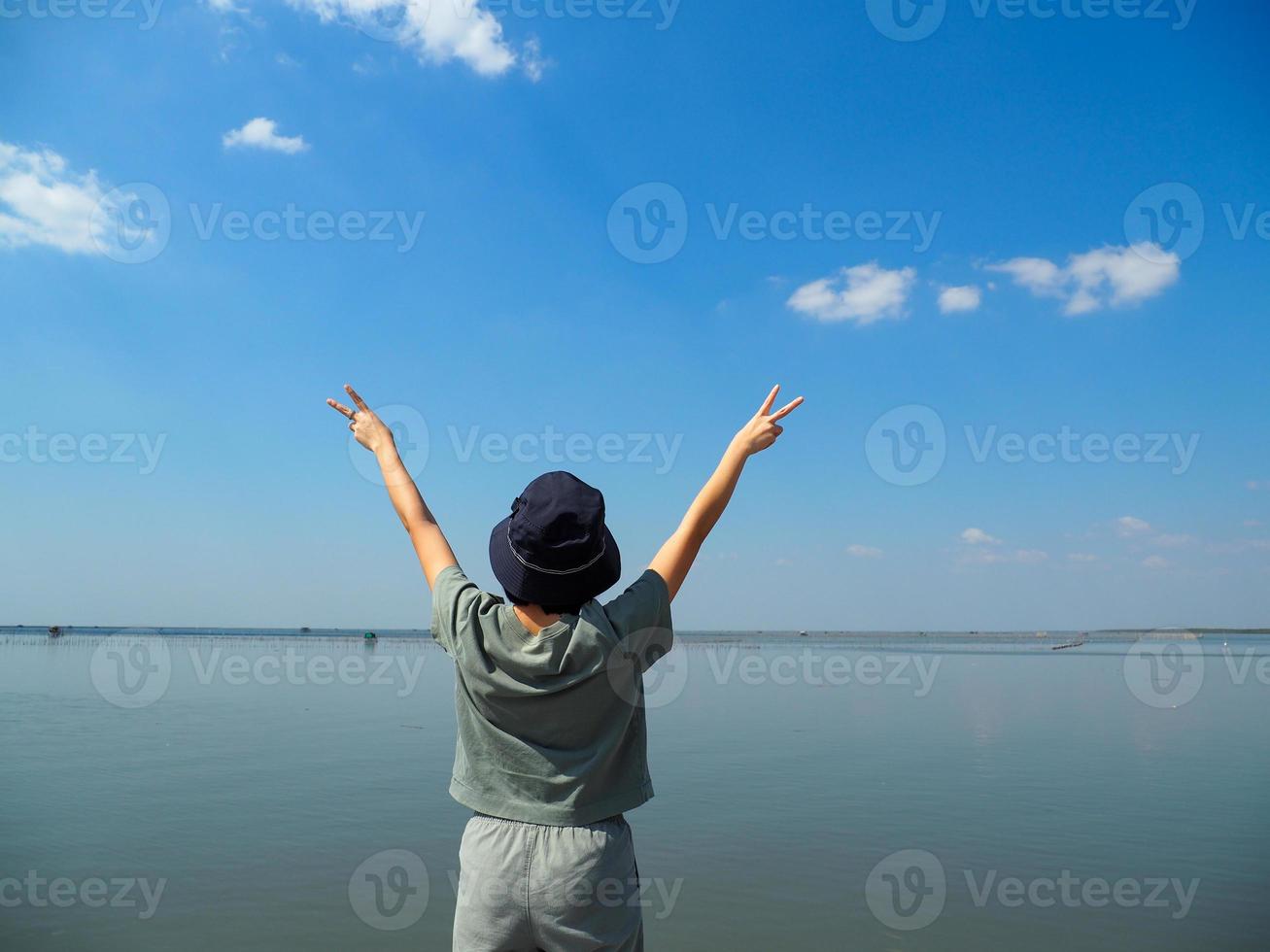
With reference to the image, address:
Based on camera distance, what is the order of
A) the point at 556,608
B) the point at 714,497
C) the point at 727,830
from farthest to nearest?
1. the point at 727,830
2. the point at 714,497
3. the point at 556,608

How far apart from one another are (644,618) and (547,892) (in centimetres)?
57

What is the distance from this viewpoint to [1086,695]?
2197 centimetres

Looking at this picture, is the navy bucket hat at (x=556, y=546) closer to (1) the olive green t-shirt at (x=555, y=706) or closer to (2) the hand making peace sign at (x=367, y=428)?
(1) the olive green t-shirt at (x=555, y=706)

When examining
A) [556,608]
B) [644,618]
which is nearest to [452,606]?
[556,608]

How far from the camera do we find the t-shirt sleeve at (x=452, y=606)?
1757 millimetres

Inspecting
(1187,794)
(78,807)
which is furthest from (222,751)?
(1187,794)

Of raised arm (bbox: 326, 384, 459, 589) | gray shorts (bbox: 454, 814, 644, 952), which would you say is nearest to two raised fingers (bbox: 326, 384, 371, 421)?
raised arm (bbox: 326, 384, 459, 589)

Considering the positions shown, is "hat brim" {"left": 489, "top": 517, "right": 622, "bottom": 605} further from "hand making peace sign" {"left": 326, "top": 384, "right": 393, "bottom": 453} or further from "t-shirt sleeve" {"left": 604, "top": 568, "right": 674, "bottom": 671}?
"hand making peace sign" {"left": 326, "top": 384, "right": 393, "bottom": 453}

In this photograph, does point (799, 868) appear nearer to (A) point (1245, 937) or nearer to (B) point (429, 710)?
(A) point (1245, 937)

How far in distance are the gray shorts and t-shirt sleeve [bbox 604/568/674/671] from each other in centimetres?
37

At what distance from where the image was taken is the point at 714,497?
2.06 meters

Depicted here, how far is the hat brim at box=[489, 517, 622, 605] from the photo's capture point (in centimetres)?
172

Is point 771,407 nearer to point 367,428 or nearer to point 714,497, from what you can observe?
point 714,497

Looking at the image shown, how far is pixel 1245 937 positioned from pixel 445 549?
7.13 m
